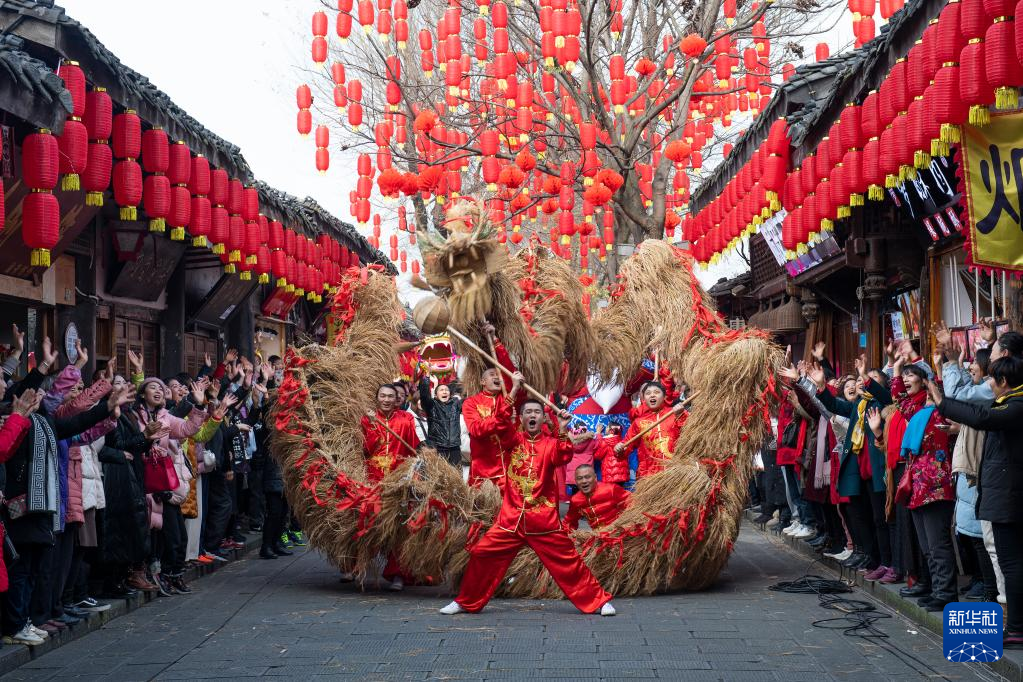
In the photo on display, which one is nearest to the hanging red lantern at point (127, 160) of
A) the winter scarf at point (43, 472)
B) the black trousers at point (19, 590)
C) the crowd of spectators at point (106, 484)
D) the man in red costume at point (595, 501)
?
the crowd of spectators at point (106, 484)

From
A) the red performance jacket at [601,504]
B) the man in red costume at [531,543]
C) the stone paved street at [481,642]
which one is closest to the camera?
the stone paved street at [481,642]

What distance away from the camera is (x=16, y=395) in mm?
7832

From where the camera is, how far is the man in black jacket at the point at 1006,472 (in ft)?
23.3

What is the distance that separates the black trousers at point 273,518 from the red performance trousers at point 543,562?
382 centimetres

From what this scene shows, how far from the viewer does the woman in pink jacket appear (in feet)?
32.6

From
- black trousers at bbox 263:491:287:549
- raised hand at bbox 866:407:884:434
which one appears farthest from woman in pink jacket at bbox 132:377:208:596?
raised hand at bbox 866:407:884:434

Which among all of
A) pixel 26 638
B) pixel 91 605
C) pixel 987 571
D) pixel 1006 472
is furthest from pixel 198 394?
pixel 1006 472

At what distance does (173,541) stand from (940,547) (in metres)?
6.03

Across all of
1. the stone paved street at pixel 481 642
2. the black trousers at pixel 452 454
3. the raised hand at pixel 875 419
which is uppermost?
the raised hand at pixel 875 419

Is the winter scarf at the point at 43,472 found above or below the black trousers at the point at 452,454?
above

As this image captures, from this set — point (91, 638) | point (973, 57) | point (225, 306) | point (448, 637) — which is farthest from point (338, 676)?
point (225, 306)

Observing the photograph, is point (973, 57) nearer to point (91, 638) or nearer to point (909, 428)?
point (909, 428)

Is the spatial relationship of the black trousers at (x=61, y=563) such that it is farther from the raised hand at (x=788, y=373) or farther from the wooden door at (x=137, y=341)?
the wooden door at (x=137, y=341)

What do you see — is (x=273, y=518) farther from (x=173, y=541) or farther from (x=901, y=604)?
(x=901, y=604)
